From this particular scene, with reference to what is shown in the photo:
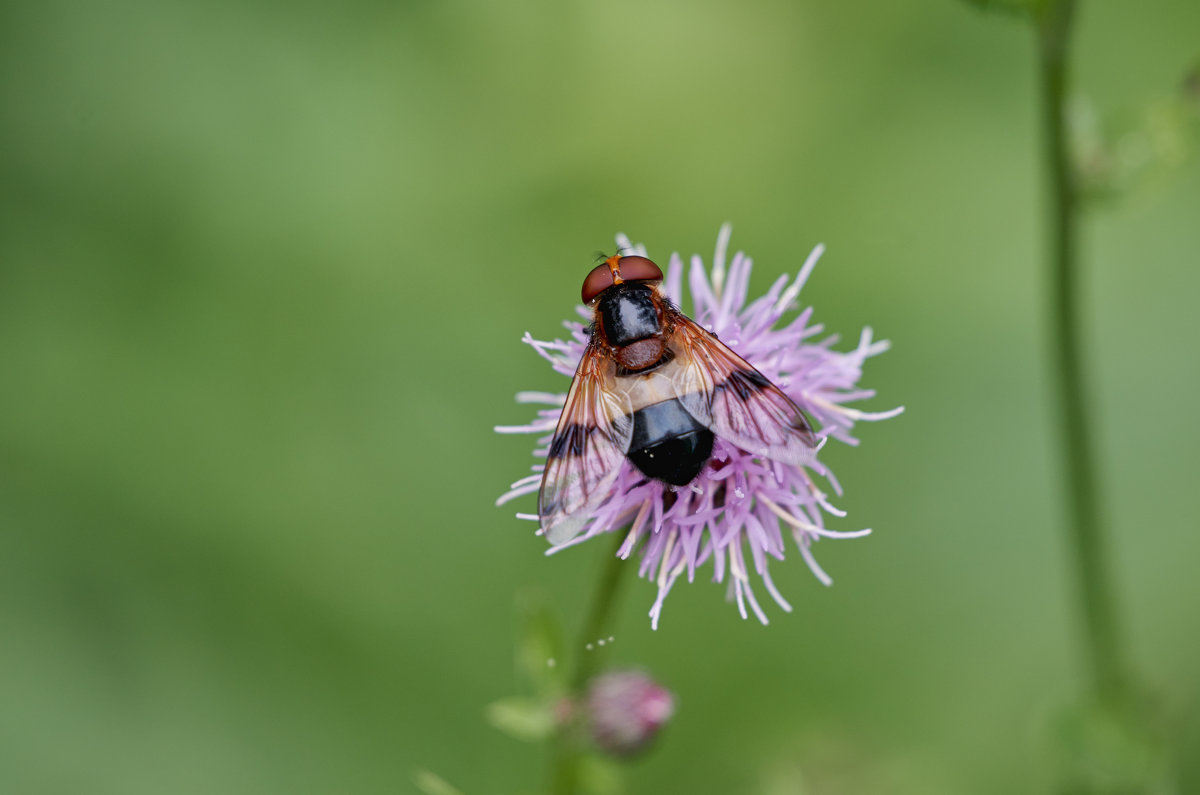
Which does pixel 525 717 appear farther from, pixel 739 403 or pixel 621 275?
pixel 621 275

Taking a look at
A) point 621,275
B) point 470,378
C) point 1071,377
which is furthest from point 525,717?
point 470,378

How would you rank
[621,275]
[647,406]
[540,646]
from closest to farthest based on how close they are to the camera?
[647,406]
[621,275]
[540,646]

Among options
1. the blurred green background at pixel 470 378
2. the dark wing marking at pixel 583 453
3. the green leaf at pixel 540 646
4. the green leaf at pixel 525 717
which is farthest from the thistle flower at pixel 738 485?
the blurred green background at pixel 470 378

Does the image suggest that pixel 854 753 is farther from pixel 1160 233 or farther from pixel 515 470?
pixel 1160 233

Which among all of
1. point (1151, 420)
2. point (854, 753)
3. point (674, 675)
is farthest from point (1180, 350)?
point (674, 675)

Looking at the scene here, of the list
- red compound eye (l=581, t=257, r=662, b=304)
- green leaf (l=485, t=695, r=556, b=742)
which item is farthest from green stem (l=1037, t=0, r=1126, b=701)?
green leaf (l=485, t=695, r=556, b=742)

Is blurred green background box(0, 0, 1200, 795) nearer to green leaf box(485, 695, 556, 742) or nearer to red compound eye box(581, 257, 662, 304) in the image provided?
green leaf box(485, 695, 556, 742)

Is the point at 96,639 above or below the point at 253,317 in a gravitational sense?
below
